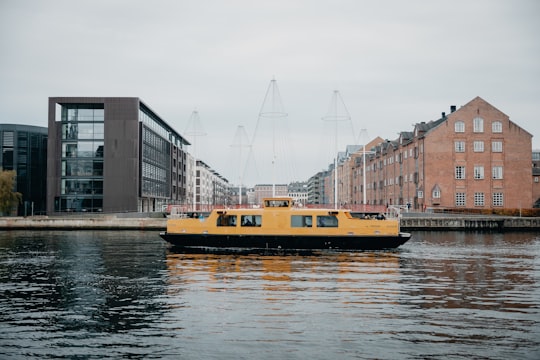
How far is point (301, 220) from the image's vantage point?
38.0m

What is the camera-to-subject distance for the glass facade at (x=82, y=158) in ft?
278

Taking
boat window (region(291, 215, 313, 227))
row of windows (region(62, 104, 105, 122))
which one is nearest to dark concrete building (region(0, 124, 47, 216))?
row of windows (region(62, 104, 105, 122))

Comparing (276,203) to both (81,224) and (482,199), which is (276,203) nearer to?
(81,224)

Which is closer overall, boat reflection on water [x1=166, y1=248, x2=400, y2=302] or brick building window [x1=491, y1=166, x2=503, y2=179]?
boat reflection on water [x1=166, y1=248, x2=400, y2=302]

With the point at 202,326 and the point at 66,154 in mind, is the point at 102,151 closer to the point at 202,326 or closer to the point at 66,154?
the point at 66,154

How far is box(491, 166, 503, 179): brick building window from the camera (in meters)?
76.8

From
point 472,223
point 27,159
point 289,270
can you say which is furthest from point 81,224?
point 472,223

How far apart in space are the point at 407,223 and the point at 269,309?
5444cm

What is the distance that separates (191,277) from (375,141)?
119055 mm

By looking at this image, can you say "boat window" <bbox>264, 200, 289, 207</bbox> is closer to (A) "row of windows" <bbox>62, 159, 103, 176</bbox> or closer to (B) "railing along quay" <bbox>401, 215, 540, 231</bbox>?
(B) "railing along quay" <bbox>401, 215, 540, 231</bbox>

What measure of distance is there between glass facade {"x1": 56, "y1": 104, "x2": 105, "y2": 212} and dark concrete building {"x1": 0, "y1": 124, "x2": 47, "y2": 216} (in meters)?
10.6

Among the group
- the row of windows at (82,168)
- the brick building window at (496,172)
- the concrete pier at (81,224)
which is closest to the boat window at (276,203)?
the concrete pier at (81,224)

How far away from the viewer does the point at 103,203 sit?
276 feet

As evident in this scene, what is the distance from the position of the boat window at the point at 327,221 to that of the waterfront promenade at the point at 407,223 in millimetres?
31985
